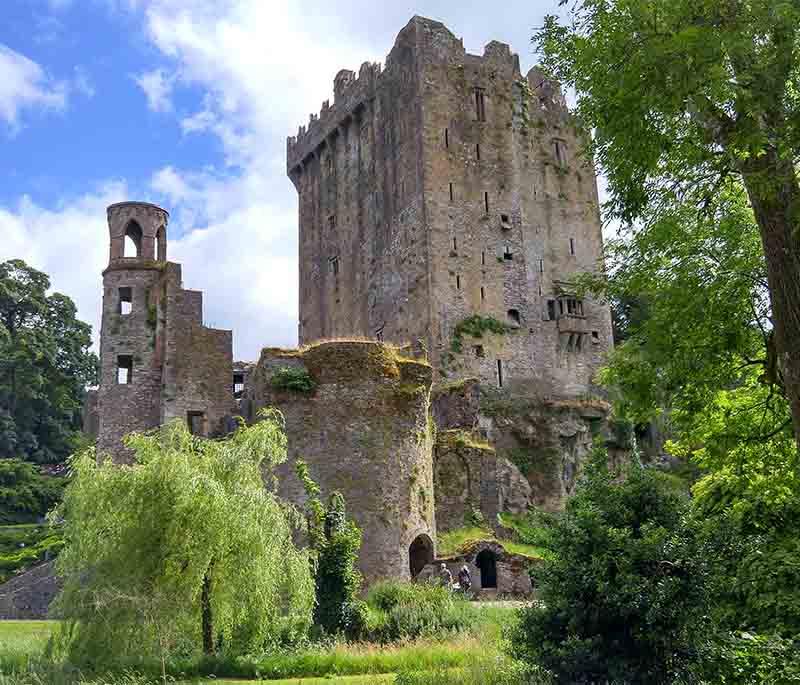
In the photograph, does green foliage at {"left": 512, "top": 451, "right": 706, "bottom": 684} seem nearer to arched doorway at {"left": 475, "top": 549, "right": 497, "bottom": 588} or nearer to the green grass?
the green grass

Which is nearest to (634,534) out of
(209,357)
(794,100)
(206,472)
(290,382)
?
(794,100)

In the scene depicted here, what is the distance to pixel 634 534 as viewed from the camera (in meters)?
13.1

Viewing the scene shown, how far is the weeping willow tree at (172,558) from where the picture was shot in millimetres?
14703

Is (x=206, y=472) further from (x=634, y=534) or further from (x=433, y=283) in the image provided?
(x=433, y=283)

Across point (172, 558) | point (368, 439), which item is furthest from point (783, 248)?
point (368, 439)

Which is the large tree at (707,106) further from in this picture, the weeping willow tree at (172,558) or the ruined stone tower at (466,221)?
the ruined stone tower at (466,221)

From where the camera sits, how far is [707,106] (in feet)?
36.8

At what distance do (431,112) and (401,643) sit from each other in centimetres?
3017

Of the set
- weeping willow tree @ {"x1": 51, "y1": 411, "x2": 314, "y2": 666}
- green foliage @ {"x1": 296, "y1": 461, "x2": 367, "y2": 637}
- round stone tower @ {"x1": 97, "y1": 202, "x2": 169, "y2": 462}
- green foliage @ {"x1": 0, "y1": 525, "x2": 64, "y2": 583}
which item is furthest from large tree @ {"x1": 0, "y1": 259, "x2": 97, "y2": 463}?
weeping willow tree @ {"x1": 51, "y1": 411, "x2": 314, "y2": 666}

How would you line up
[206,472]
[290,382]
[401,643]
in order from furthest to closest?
[290,382], [401,643], [206,472]

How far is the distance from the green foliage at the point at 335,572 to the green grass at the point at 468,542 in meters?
6.86

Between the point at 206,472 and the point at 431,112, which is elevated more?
the point at 431,112

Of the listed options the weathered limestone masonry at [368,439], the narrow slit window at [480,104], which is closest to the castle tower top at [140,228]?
the weathered limestone masonry at [368,439]

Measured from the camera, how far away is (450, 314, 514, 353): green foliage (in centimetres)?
4069
